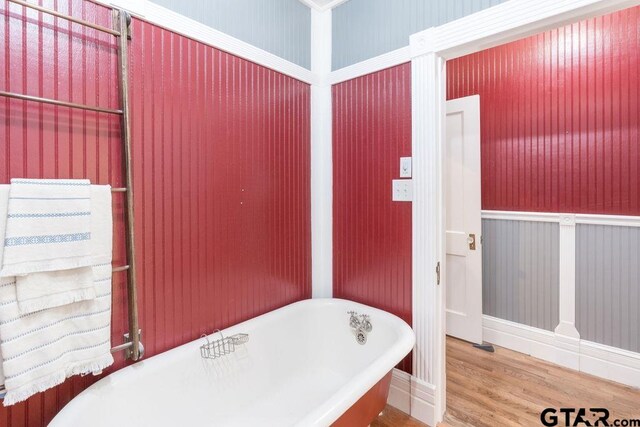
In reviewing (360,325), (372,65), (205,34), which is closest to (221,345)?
(360,325)

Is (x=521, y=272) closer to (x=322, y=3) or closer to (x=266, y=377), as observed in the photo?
(x=266, y=377)

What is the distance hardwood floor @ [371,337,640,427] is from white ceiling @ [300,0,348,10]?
272 centimetres

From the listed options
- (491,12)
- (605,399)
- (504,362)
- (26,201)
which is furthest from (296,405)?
(491,12)

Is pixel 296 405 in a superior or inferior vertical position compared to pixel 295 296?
inferior

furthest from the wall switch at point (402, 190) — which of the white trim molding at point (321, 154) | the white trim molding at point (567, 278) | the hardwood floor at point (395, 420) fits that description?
the white trim molding at point (567, 278)

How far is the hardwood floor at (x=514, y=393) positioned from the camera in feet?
6.14

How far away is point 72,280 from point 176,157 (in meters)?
0.69

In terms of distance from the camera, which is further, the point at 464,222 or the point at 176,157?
the point at 464,222

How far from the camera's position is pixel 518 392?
2.11m

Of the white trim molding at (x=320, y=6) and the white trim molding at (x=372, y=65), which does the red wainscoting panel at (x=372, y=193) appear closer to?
the white trim molding at (x=372, y=65)

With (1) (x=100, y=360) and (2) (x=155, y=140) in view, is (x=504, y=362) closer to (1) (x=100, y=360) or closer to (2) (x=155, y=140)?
(1) (x=100, y=360)

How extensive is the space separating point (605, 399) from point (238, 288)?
7.81ft

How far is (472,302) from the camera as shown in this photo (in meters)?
2.77

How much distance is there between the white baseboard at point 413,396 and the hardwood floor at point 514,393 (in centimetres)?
4
